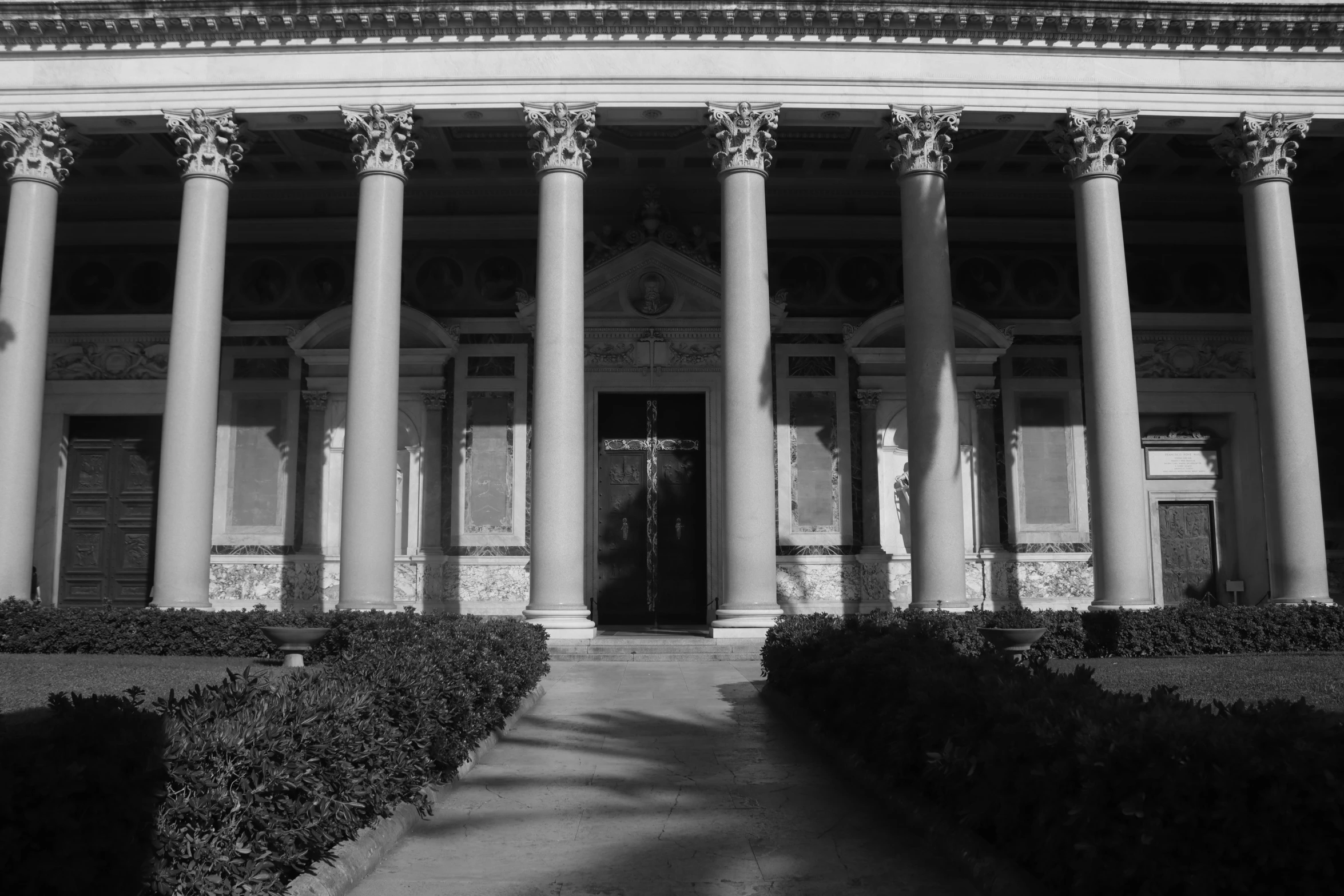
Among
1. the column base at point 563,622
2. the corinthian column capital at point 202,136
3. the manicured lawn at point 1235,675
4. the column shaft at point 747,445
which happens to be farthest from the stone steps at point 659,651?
the corinthian column capital at point 202,136

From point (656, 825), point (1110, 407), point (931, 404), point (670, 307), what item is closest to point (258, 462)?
point (670, 307)

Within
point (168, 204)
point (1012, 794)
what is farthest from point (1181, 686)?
point (168, 204)

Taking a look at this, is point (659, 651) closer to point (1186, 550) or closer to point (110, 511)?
point (1186, 550)

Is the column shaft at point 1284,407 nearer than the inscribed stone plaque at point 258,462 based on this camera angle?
Yes

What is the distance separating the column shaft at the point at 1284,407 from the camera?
66.1 feet

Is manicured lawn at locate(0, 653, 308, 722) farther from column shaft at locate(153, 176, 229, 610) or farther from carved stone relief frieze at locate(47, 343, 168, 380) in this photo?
carved stone relief frieze at locate(47, 343, 168, 380)

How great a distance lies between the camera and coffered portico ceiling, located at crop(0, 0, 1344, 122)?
2077 cm

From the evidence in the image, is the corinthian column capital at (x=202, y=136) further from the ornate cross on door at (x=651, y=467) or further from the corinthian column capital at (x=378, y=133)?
the ornate cross on door at (x=651, y=467)

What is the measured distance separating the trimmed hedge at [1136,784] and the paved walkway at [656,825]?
23.9 inches

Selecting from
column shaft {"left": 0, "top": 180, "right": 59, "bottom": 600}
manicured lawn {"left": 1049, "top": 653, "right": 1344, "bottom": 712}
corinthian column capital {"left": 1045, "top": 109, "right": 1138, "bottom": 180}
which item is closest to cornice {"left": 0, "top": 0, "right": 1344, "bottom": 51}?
corinthian column capital {"left": 1045, "top": 109, "right": 1138, "bottom": 180}

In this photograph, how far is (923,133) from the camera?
20797mm

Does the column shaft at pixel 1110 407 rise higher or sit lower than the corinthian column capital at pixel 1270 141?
lower

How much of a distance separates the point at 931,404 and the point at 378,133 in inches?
449

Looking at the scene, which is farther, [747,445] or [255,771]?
[747,445]
